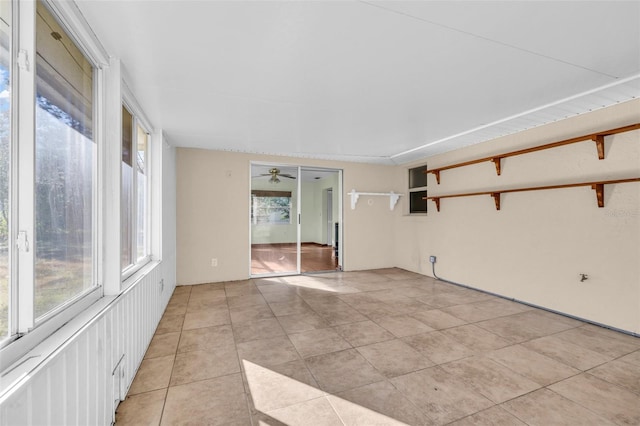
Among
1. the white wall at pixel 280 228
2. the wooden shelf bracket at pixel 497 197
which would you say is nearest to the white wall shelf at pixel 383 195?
the white wall at pixel 280 228

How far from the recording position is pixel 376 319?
120 inches

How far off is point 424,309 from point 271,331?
1870 mm

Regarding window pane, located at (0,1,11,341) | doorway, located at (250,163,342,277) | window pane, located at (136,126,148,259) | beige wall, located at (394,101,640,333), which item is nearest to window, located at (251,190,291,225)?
doorway, located at (250,163,342,277)

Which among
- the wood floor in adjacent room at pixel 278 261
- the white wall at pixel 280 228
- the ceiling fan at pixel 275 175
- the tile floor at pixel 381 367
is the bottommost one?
the tile floor at pixel 381 367

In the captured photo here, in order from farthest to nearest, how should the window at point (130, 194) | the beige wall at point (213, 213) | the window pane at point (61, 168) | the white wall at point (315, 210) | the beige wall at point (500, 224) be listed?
the white wall at point (315, 210) → the beige wall at point (213, 213) → the beige wall at point (500, 224) → the window at point (130, 194) → the window pane at point (61, 168)

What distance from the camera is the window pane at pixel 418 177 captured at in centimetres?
548

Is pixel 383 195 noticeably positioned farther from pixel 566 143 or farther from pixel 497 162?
pixel 566 143

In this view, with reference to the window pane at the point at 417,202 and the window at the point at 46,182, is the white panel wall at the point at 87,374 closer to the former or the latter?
the window at the point at 46,182

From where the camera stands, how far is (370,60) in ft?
6.34

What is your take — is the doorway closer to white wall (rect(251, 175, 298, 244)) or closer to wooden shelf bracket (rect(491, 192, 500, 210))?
white wall (rect(251, 175, 298, 244))

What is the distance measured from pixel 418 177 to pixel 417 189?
0.88ft

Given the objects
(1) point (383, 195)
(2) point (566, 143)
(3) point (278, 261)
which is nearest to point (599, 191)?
(2) point (566, 143)

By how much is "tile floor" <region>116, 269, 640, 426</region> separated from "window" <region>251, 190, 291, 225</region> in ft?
6.31

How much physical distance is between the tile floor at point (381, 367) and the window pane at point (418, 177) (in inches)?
106
